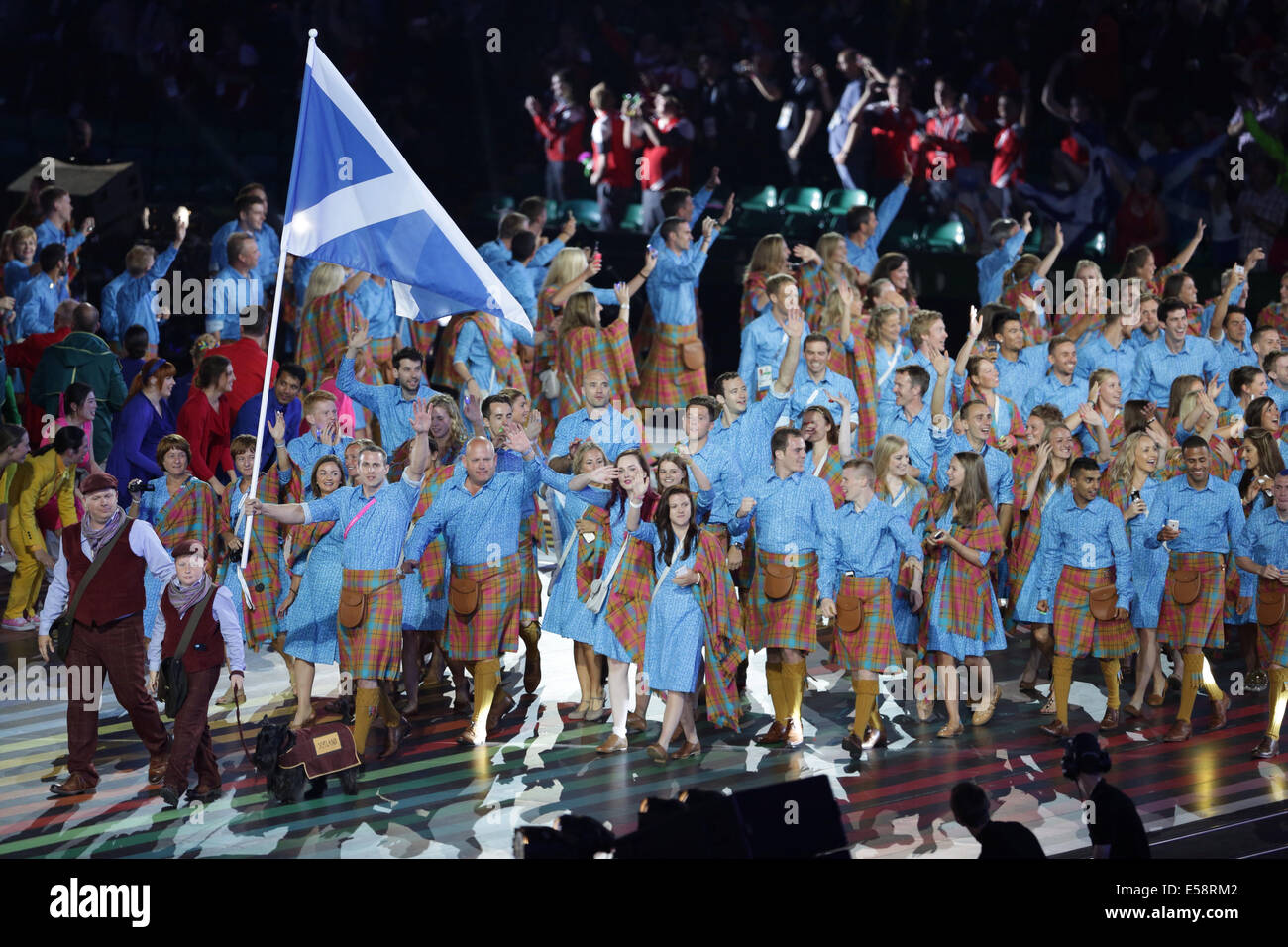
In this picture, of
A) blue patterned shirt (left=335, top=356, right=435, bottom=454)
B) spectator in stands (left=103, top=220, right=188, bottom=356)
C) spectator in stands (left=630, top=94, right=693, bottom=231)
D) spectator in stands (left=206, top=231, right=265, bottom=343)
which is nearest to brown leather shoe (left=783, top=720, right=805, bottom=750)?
blue patterned shirt (left=335, top=356, right=435, bottom=454)

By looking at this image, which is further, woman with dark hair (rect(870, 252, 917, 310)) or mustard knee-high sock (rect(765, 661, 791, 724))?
woman with dark hair (rect(870, 252, 917, 310))

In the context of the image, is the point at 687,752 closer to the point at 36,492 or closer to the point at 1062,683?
the point at 1062,683

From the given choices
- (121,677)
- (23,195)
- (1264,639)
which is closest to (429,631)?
(121,677)

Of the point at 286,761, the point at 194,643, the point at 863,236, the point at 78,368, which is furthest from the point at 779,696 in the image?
the point at 863,236

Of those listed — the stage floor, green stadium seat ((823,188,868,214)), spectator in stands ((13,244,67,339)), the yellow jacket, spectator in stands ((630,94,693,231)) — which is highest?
spectator in stands ((630,94,693,231))

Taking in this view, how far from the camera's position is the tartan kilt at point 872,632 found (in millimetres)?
8992

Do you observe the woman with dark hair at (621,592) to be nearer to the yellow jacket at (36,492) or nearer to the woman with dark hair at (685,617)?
the woman with dark hair at (685,617)

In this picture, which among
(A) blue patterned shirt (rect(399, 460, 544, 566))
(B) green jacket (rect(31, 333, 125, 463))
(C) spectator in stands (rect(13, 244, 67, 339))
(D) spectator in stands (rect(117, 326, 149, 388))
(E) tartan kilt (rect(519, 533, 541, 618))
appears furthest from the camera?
(C) spectator in stands (rect(13, 244, 67, 339))

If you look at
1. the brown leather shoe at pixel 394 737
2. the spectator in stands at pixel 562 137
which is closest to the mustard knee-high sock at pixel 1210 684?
the brown leather shoe at pixel 394 737

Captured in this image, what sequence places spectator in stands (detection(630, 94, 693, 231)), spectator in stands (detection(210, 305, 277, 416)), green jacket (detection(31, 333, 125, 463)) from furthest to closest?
1. spectator in stands (detection(630, 94, 693, 231))
2. green jacket (detection(31, 333, 125, 463))
3. spectator in stands (detection(210, 305, 277, 416))

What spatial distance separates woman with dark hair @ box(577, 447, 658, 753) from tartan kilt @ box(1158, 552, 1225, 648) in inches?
110

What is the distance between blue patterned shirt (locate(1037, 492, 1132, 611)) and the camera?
923 centimetres

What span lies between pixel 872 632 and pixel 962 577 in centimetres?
67

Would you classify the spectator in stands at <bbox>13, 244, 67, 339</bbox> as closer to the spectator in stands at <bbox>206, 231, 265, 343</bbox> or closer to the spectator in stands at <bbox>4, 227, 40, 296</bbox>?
the spectator in stands at <bbox>4, 227, 40, 296</bbox>
